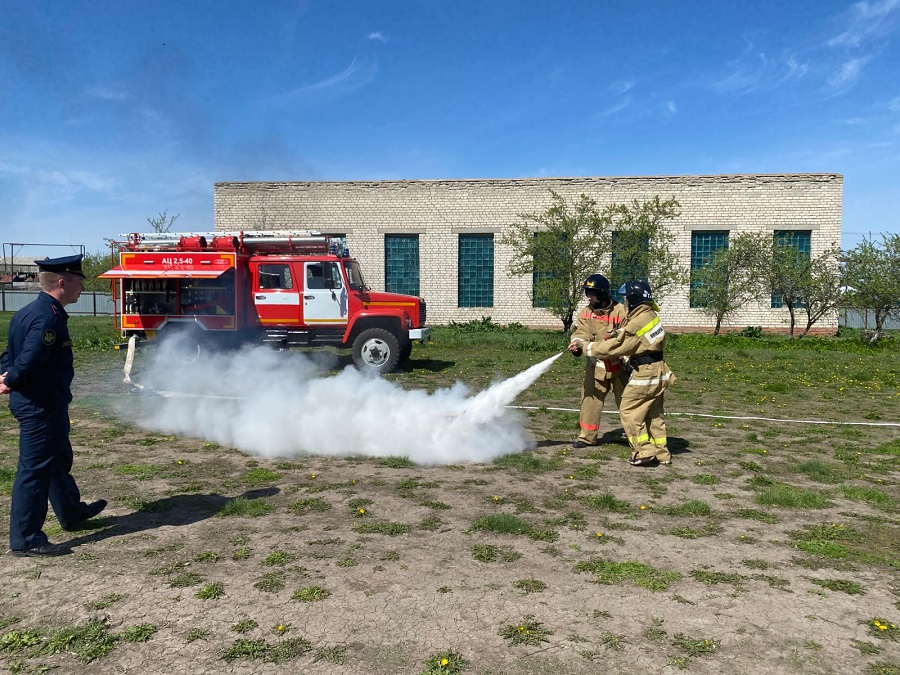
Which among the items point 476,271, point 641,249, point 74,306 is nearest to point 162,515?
point 641,249

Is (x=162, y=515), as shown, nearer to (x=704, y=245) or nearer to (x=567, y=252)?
(x=567, y=252)

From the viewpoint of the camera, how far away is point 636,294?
720 centimetres

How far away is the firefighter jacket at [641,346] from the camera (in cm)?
707

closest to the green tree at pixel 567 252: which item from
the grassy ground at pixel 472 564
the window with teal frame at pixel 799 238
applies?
the window with teal frame at pixel 799 238

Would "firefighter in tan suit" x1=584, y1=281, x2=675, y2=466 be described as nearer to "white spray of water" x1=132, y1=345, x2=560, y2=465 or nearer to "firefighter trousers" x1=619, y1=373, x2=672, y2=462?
"firefighter trousers" x1=619, y1=373, x2=672, y2=462

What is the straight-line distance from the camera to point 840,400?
11.7m

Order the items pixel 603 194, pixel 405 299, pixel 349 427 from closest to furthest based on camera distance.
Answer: pixel 349 427
pixel 405 299
pixel 603 194

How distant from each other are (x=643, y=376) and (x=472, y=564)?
141 inches

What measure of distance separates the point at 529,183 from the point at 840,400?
18606 mm

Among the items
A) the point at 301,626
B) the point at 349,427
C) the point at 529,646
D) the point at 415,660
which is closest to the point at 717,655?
the point at 529,646

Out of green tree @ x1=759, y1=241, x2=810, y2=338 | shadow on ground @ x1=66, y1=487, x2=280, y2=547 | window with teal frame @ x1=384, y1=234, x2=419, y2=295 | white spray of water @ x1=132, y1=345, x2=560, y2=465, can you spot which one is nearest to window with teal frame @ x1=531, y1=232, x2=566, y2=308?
window with teal frame @ x1=384, y1=234, x2=419, y2=295

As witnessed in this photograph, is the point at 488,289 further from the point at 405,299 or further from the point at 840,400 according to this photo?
the point at 840,400

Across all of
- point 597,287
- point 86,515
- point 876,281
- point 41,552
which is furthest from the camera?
point 876,281

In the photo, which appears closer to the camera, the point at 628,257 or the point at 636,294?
the point at 636,294
